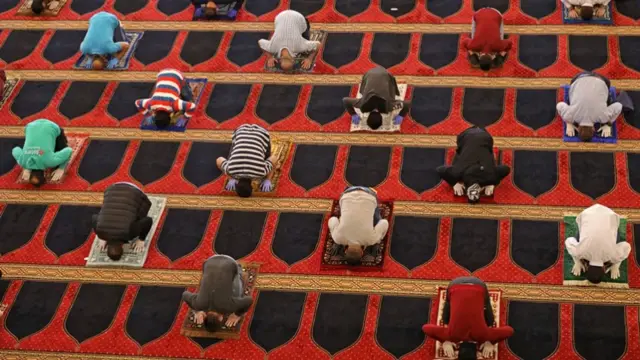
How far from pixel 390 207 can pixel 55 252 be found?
2.43 meters

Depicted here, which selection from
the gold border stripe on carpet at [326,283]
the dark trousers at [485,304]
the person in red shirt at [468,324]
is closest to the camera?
the person in red shirt at [468,324]

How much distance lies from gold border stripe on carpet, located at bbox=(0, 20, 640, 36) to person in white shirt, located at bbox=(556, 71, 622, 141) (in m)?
1.08

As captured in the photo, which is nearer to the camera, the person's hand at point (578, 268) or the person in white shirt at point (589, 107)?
the person's hand at point (578, 268)

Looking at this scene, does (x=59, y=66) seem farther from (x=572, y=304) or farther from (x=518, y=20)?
(x=572, y=304)

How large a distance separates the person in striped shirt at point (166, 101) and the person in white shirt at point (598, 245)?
3.28 m

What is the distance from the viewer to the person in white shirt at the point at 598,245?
6.79 metres

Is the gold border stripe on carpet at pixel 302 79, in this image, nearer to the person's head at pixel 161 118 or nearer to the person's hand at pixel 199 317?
the person's head at pixel 161 118

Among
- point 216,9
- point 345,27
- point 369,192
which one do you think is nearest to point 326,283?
point 369,192

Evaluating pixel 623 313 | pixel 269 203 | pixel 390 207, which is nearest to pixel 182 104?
pixel 269 203

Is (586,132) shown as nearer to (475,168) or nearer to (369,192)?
(475,168)

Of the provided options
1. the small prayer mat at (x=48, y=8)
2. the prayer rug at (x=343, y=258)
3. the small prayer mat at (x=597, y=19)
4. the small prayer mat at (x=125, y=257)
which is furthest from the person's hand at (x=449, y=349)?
the small prayer mat at (x=48, y=8)

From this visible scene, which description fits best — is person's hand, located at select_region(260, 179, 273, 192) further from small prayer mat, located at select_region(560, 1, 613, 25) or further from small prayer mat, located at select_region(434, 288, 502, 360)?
small prayer mat, located at select_region(560, 1, 613, 25)

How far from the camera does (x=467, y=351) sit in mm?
6477

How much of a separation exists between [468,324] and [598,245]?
3.38 feet
